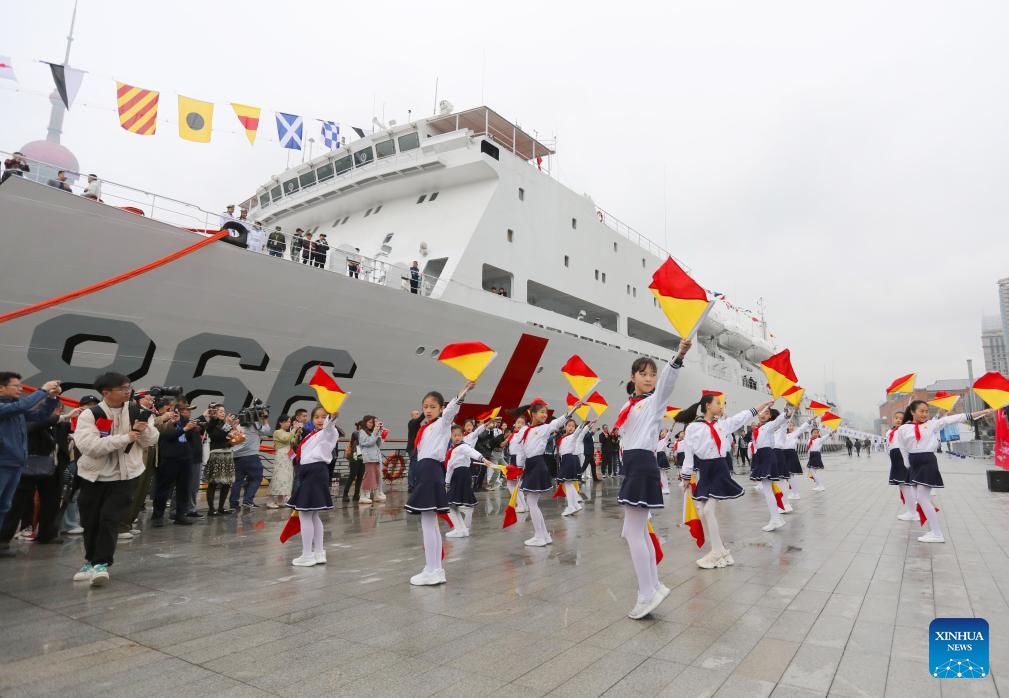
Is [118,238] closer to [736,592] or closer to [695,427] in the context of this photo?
[695,427]

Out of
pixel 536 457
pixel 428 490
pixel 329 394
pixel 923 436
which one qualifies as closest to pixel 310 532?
pixel 329 394

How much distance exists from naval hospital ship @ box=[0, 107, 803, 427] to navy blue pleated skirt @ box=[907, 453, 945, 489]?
324 inches

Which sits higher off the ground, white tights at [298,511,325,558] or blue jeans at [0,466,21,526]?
blue jeans at [0,466,21,526]

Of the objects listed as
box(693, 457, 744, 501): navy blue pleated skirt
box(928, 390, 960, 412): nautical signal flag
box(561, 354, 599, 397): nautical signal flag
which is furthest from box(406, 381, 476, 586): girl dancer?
box(928, 390, 960, 412): nautical signal flag

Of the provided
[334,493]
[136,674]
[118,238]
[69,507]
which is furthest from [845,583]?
[118,238]

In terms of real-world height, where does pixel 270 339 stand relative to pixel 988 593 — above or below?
above

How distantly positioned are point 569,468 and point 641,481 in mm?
5522

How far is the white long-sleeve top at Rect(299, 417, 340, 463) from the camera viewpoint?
5.59 meters

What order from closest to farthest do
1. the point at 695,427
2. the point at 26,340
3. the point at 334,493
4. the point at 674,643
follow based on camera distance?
the point at 674,643, the point at 695,427, the point at 26,340, the point at 334,493

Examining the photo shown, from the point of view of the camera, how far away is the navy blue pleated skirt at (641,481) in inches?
150

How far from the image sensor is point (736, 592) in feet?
14.2

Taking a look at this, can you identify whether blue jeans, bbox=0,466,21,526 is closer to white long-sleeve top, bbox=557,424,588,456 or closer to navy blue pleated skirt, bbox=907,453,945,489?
white long-sleeve top, bbox=557,424,588,456

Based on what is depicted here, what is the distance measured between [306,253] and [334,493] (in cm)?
496

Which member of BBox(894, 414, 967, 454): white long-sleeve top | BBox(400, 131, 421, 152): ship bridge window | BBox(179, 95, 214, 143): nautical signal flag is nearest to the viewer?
BBox(894, 414, 967, 454): white long-sleeve top
